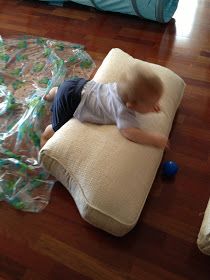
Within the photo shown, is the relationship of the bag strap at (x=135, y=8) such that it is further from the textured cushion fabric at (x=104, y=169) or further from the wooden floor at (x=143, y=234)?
the textured cushion fabric at (x=104, y=169)

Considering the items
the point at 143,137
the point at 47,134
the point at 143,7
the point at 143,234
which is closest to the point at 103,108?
the point at 143,137

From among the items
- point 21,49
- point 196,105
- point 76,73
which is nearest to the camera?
point 196,105

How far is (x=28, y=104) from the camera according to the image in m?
1.49

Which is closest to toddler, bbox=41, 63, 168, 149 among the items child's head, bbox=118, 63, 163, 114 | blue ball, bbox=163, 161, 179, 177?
child's head, bbox=118, 63, 163, 114

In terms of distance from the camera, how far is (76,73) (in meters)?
1.71

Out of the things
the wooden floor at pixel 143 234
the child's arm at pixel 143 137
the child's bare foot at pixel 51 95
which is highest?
the child's arm at pixel 143 137

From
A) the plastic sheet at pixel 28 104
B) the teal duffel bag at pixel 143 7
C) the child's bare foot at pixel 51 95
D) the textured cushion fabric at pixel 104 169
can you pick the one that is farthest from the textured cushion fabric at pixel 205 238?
the teal duffel bag at pixel 143 7

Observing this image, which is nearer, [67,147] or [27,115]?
[67,147]

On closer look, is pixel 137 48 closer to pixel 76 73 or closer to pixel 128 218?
pixel 76 73

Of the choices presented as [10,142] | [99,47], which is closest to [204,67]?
[99,47]

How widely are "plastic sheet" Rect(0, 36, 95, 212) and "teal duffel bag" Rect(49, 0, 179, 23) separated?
0.46 metres

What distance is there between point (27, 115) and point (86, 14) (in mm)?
1163

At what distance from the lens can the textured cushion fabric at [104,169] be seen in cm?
102

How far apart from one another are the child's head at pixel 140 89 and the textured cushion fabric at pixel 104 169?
132 mm
